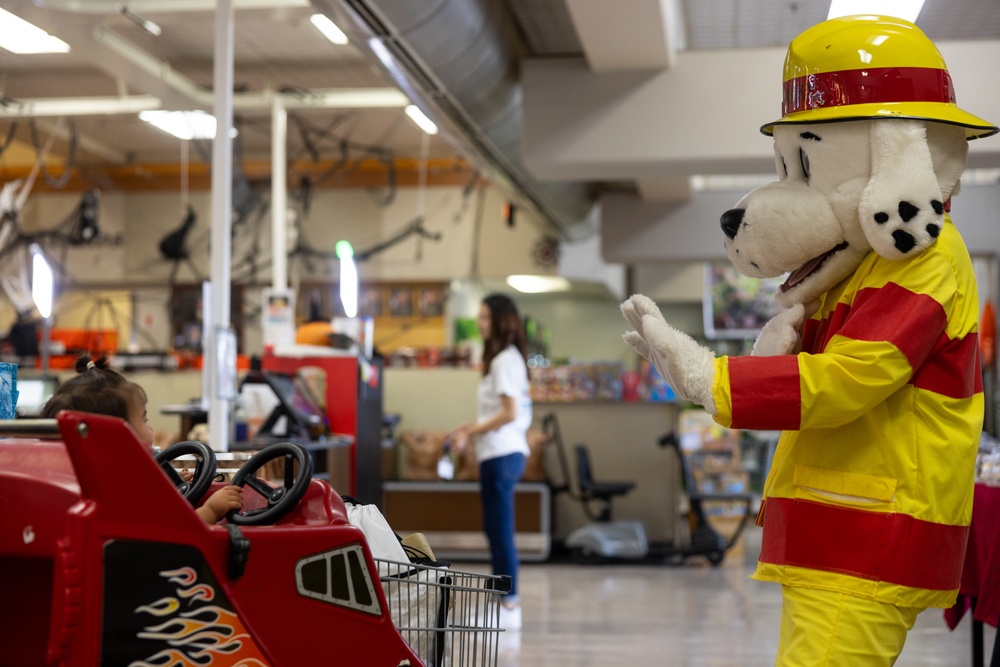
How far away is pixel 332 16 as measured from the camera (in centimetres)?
427

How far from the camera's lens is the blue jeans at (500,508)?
5.12 m

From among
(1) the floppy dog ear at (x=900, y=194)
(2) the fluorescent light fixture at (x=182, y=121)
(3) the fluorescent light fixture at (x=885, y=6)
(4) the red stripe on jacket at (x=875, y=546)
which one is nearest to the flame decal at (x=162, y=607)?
(4) the red stripe on jacket at (x=875, y=546)

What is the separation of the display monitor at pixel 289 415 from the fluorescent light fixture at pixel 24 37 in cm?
287

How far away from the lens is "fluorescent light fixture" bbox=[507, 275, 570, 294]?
12248 millimetres

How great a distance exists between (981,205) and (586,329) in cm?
578

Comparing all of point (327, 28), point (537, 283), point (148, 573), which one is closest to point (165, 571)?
point (148, 573)

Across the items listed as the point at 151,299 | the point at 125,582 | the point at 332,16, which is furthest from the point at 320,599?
the point at 151,299

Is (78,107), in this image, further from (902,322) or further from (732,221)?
(902,322)

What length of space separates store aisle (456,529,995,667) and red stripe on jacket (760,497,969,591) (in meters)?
2.73

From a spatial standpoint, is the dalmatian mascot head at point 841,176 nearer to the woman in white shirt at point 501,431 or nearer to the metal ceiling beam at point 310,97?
the woman in white shirt at point 501,431

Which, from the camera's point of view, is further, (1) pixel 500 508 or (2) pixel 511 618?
(2) pixel 511 618

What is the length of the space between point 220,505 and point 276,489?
0.15 m

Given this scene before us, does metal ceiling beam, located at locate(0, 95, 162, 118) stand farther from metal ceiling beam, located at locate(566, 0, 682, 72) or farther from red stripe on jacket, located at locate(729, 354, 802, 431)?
red stripe on jacket, located at locate(729, 354, 802, 431)

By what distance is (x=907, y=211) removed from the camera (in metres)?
1.89
